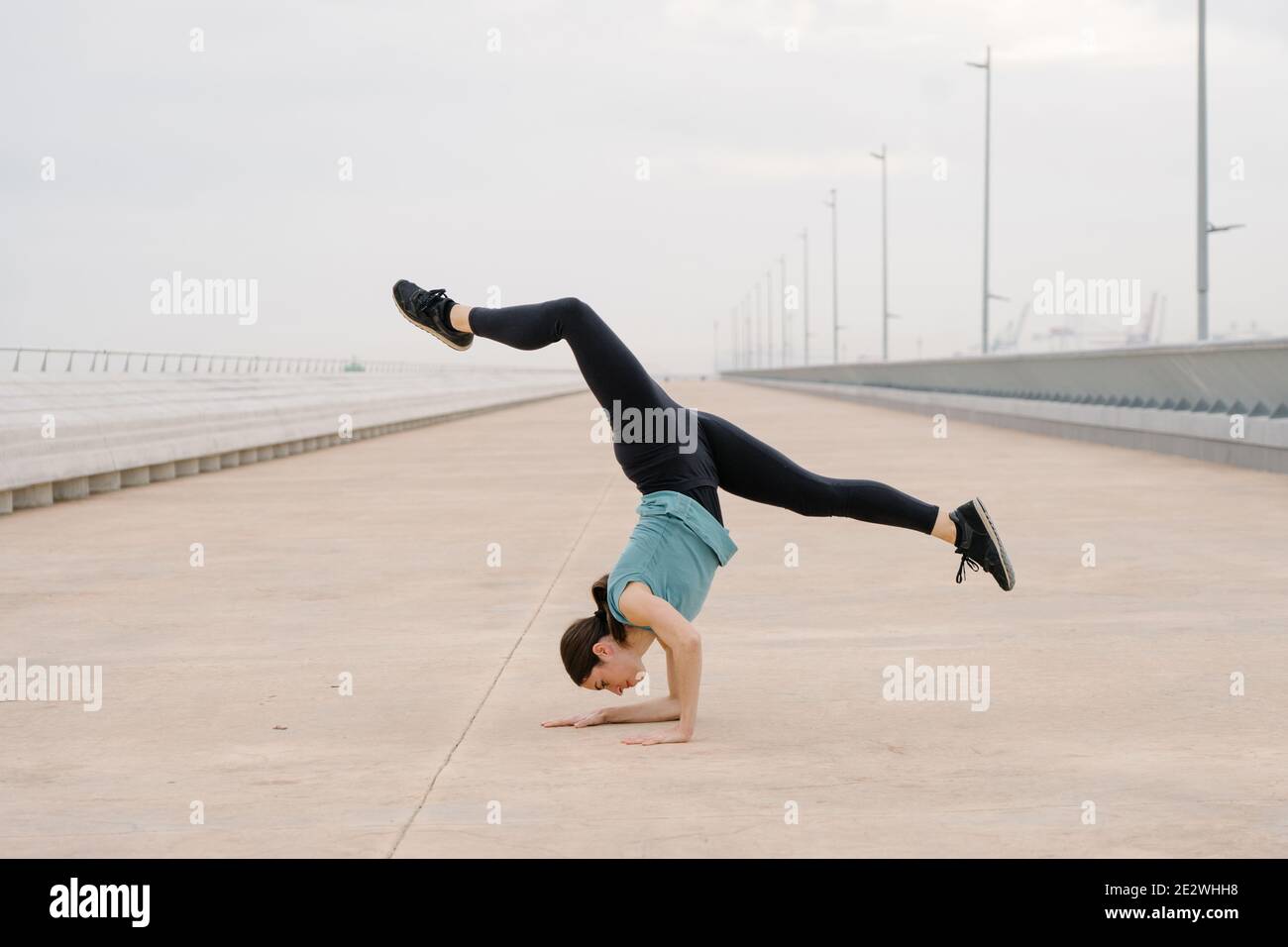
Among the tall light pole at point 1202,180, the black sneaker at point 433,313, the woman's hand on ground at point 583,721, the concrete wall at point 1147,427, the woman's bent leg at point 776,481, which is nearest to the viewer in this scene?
the woman's hand on ground at point 583,721

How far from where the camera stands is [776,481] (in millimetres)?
6051

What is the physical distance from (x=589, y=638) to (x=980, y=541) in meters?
1.78

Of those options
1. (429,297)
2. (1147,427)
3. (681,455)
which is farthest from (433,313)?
(1147,427)

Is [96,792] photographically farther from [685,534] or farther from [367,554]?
[367,554]

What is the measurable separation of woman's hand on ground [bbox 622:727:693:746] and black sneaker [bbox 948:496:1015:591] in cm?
166

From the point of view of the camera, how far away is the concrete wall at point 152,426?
1524 cm

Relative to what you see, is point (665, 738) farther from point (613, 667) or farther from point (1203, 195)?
point (1203, 195)

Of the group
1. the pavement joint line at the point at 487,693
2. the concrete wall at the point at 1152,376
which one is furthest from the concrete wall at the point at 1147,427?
the pavement joint line at the point at 487,693

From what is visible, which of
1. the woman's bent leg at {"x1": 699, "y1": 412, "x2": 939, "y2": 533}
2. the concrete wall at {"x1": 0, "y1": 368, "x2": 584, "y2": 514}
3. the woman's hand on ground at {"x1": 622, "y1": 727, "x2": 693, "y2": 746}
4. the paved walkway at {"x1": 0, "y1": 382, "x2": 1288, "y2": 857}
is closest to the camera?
the paved walkway at {"x1": 0, "y1": 382, "x2": 1288, "y2": 857}

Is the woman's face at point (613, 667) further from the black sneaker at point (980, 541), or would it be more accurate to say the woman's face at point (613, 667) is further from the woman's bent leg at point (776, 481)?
the black sneaker at point (980, 541)

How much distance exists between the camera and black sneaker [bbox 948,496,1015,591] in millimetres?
6449

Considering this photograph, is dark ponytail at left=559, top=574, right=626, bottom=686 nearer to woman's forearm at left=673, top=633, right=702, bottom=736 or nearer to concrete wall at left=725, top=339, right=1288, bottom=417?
woman's forearm at left=673, top=633, right=702, bottom=736

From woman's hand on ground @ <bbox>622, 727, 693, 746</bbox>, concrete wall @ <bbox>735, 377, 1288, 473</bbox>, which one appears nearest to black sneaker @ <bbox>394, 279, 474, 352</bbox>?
woman's hand on ground @ <bbox>622, 727, 693, 746</bbox>

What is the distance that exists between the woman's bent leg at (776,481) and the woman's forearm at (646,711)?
0.82 meters
